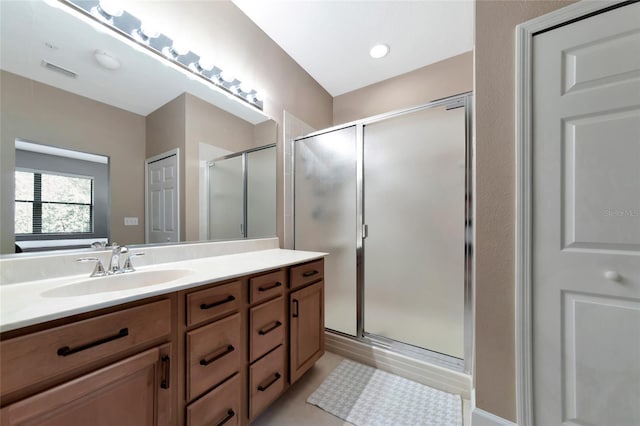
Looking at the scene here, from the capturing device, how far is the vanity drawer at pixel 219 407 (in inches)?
36.4

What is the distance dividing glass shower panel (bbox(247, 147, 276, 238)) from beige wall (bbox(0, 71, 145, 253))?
0.76 m

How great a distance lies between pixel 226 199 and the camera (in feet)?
5.69

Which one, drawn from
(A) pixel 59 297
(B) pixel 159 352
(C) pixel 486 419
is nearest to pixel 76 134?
(A) pixel 59 297

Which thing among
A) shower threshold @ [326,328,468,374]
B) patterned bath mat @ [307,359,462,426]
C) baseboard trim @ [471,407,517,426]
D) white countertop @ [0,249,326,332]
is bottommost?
patterned bath mat @ [307,359,462,426]

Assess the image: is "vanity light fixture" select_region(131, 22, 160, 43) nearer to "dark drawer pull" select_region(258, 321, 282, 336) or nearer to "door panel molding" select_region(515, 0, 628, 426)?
"dark drawer pull" select_region(258, 321, 282, 336)

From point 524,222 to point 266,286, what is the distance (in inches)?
49.8

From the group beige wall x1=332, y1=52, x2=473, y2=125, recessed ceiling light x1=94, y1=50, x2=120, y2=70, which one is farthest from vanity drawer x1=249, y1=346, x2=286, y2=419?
beige wall x1=332, y1=52, x2=473, y2=125

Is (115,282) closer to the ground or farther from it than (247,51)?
closer to the ground

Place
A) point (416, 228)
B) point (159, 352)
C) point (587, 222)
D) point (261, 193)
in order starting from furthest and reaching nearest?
1. point (261, 193)
2. point (416, 228)
3. point (587, 222)
4. point (159, 352)

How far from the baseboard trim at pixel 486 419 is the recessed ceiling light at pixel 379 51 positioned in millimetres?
2585

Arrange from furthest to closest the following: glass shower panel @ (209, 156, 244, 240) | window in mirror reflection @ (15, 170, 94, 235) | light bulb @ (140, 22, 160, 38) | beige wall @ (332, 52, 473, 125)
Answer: beige wall @ (332, 52, 473, 125) → glass shower panel @ (209, 156, 244, 240) → light bulb @ (140, 22, 160, 38) → window in mirror reflection @ (15, 170, 94, 235)

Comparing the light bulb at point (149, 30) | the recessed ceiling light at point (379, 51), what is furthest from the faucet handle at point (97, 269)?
the recessed ceiling light at point (379, 51)

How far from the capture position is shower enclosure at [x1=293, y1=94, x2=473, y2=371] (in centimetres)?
168

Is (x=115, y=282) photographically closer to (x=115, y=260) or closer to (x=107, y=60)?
(x=115, y=260)
